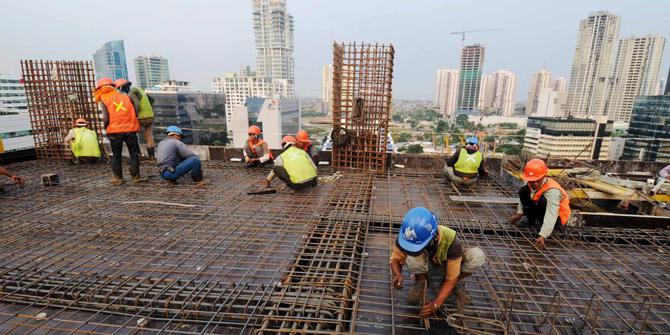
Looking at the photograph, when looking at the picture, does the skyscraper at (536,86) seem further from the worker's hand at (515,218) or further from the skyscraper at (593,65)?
the worker's hand at (515,218)

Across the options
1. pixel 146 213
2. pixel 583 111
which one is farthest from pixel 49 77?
pixel 583 111

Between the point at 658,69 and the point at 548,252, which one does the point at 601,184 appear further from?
the point at 658,69

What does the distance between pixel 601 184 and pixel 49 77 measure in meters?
11.8

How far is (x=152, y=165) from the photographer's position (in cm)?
671

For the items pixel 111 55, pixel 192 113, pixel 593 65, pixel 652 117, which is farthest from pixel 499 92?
pixel 111 55

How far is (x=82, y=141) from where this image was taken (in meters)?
6.30

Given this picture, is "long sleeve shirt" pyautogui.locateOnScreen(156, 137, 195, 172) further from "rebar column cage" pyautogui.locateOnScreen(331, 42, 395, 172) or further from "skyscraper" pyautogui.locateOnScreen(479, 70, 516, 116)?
"skyscraper" pyautogui.locateOnScreen(479, 70, 516, 116)

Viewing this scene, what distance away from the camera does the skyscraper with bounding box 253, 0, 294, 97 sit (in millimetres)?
91562

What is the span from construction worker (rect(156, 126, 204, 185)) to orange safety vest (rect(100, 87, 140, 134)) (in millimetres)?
613

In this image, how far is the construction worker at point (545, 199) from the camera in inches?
130

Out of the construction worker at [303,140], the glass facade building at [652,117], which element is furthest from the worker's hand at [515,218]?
the glass facade building at [652,117]

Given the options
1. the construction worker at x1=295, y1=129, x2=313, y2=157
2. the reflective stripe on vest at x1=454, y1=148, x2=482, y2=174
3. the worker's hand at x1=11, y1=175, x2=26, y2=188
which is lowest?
the worker's hand at x1=11, y1=175, x2=26, y2=188

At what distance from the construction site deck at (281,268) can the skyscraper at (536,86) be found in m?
91.2

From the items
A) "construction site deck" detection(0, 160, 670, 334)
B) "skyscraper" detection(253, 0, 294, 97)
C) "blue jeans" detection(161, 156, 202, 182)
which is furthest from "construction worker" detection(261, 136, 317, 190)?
"skyscraper" detection(253, 0, 294, 97)
